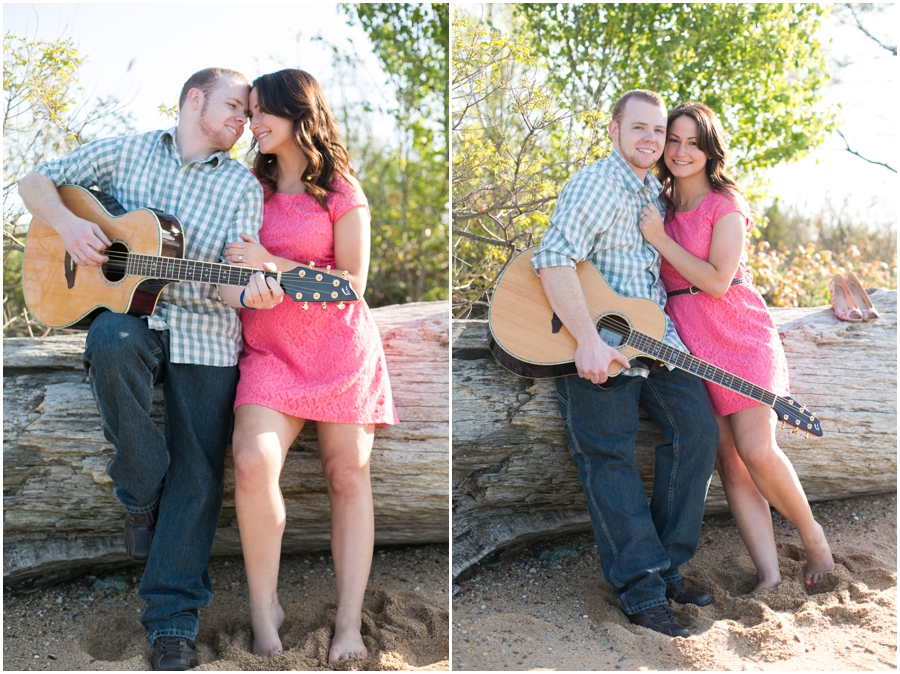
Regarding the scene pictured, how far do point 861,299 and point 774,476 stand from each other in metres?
1.32

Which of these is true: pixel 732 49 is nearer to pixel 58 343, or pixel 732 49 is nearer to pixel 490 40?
pixel 490 40

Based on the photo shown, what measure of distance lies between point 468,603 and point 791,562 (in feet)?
4.55

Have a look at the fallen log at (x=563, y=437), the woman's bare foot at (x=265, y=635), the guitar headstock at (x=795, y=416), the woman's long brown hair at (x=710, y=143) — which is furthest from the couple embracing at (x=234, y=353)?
the guitar headstock at (x=795, y=416)

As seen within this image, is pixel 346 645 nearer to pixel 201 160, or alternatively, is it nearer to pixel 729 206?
pixel 201 160

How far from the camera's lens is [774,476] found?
9.53 ft

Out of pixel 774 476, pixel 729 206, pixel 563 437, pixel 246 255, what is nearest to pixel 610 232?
pixel 729 206

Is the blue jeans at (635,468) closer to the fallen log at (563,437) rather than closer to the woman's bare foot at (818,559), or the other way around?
the fallen log at (563,437)

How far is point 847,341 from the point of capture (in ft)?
11.5

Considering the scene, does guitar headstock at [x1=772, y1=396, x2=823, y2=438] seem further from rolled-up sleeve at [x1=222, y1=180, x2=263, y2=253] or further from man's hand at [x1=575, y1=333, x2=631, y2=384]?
rolled-up sleeve at [x1=222, y1=180, x2=263, y2=253]

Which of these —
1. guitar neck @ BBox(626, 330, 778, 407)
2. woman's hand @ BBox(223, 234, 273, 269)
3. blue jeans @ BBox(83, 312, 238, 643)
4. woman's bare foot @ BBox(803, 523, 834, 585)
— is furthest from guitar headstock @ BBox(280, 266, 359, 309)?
woman's bare foot @ BBox(803, 523, 834, 585)

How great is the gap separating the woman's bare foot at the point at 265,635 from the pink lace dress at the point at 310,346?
2.39 ft

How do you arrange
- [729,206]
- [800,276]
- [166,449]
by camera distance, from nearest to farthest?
1. [166,449]
2. [729,206]
3. [800,276]

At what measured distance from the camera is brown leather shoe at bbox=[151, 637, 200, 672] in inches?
98.0

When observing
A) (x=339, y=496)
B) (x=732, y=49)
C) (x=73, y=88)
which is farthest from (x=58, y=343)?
(x=732, y=49)
